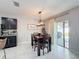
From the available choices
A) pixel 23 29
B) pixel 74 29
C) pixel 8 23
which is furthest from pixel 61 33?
pixel 8 23

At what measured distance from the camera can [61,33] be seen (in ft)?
24.1

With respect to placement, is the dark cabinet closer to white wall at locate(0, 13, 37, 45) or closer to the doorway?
white wall at locate(0, 13, 37, 45)

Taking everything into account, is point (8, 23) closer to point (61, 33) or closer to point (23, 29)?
point (23, 29)

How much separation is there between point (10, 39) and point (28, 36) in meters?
2.15

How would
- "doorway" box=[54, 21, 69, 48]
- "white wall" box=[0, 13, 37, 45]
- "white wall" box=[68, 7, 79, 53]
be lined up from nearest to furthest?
"white wall" box=[68, 7, 79, 53]
"doorway" box=[54, 21, 69, 48]
"white wall" box=[0, 13, 37, 45]

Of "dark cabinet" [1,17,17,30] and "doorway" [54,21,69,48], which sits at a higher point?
"dark cabinet" [1,17,17,30]

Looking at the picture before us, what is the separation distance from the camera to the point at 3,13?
22.6ft

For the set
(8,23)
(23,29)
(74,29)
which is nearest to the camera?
(74,29)

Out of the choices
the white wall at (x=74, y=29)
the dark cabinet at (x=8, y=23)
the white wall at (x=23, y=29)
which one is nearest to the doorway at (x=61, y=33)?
the white wall at (x=74, y=29)

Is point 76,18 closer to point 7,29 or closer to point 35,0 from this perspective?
point 35,0

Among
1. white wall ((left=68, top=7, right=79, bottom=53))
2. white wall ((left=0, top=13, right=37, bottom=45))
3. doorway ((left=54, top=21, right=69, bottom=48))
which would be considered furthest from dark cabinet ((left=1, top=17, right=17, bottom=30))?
white wall ((left=68, top=7, right=79, bottom=53))

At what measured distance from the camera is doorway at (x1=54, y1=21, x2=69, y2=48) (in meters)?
6.72

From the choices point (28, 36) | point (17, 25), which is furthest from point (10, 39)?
point (28, 36)

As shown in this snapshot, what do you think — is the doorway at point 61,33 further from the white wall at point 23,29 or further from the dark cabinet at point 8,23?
the dark cabinet at point 8,23
